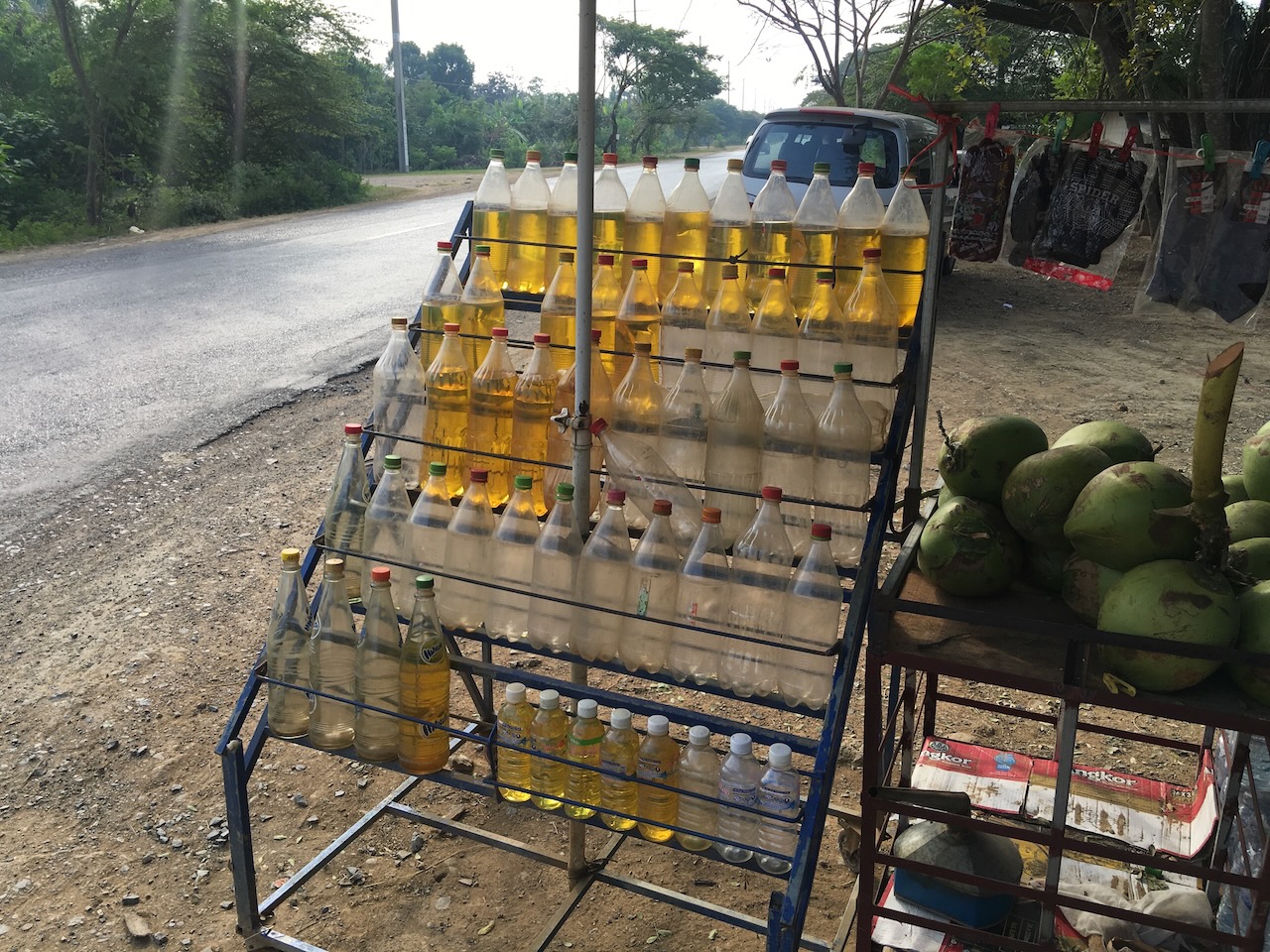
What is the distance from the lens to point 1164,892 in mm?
2588

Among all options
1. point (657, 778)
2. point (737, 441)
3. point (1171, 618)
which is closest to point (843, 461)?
point (737, 441)

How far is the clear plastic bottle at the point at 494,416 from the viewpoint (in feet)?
8.30

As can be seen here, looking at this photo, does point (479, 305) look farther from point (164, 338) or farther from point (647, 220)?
point (164, 338)

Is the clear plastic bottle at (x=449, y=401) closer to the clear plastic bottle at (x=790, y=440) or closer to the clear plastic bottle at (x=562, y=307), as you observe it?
the clear plastic bottle at (x=562, y=307)

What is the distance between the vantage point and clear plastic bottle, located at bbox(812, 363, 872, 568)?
2.22 metres

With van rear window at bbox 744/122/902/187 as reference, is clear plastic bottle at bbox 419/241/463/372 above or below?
below

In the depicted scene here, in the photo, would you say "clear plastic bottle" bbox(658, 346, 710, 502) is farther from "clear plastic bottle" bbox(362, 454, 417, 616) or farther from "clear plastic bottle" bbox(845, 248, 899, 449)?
"clear plastic bottle" bbox(362, 454, 417, 616)

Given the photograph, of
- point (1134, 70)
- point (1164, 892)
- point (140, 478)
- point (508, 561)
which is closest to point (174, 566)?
point (140, 478)

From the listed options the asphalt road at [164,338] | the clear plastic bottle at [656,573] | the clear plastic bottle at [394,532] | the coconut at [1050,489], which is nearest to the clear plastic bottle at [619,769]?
the clear plastic bottle at [656,573]

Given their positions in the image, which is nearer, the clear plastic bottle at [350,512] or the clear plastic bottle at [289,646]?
the clear plastic bottle at [289,646]

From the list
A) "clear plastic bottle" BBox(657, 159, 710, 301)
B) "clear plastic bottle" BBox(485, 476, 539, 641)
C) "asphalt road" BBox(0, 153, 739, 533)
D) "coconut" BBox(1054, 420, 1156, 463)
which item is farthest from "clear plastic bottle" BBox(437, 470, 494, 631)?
"asphalt road" BBox(0, 153, 739, 533)

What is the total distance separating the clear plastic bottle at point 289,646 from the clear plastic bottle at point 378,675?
18cm

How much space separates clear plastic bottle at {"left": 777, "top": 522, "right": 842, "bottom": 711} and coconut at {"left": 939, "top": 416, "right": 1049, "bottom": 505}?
0.36 meters

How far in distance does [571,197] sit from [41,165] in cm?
1778
